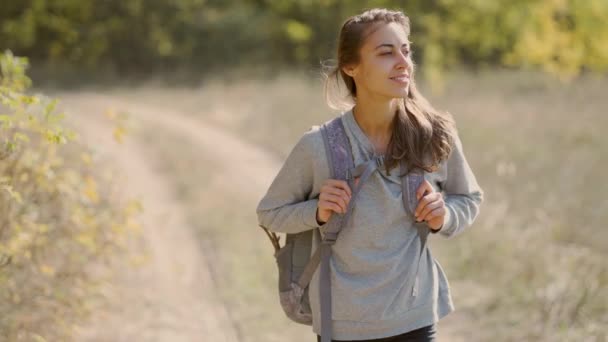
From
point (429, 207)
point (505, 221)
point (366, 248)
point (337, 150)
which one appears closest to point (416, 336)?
point (366, 248)

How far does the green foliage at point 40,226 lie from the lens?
4.15 m

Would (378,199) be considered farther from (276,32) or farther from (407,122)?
(276,32)

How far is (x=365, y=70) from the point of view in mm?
2961

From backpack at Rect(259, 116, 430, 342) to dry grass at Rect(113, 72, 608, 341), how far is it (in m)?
2.77

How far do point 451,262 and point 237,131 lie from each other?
8191 mm

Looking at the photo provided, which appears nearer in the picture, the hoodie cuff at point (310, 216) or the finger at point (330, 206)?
the finger at point (330, 206)

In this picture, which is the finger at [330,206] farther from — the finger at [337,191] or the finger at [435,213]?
the finger at [435,213]

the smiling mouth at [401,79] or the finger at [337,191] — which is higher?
the smiling mouth at [401,79]

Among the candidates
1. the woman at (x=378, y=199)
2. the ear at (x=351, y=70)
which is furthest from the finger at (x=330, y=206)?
the ear at (x=351, y=70)

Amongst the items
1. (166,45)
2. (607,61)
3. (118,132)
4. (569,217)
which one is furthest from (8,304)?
(607,61)

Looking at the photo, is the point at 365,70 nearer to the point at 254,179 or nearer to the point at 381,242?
the point at 381,242

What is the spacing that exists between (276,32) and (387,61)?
2780 centimetres

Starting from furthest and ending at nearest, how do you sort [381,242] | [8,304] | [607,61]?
[607,61]
[8,304]
[381,242]

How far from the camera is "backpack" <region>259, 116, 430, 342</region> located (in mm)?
2871
